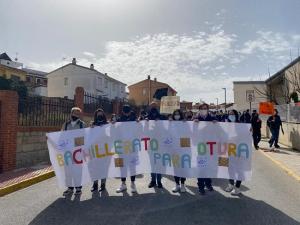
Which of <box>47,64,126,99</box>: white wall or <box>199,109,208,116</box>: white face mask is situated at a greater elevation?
<box>47,64,126,99</box>: white wall

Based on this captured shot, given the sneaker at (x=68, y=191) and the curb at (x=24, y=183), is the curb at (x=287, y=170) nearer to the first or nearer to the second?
the sneaker at (x=68, y=191)

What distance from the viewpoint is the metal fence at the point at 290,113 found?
56.7 feet

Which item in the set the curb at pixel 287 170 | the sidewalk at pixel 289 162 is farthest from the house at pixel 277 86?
the curb at pixel 287 170

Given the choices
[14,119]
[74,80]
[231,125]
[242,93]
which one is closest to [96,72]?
[74,80]

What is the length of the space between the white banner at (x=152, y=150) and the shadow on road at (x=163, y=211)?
1.90 feet

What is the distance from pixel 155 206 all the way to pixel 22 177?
4.43 m

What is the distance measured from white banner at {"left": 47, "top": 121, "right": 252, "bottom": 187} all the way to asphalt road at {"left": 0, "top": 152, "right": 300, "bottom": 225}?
1.65ft

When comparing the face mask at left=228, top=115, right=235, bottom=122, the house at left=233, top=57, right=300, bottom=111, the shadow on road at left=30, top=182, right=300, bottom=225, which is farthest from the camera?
the house at left=233, top=57, right=300, bottom=111

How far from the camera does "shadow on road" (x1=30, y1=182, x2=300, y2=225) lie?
559 centimetres

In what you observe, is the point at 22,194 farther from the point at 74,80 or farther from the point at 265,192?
the point at 74,80

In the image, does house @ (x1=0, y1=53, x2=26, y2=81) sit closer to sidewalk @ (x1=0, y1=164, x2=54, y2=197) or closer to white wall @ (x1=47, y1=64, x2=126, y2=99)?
white wall @ (x1=47, y1=64, x2=126, y2=99)

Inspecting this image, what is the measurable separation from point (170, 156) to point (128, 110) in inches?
61.5

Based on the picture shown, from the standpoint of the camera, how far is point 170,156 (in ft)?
25.3

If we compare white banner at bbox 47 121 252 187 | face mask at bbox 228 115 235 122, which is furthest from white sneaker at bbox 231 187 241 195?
face mask at bbox 228 115 235 122
